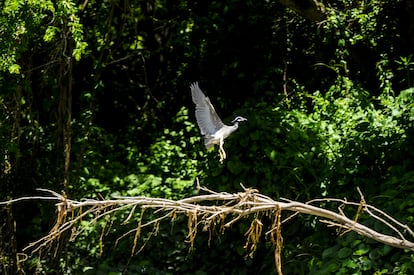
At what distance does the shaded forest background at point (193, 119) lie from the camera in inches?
243

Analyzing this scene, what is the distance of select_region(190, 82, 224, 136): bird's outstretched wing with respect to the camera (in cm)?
601

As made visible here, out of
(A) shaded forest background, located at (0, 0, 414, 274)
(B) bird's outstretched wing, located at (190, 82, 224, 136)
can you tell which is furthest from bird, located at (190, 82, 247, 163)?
(A) shaded forest background, located at (0, 0, 414, 274)

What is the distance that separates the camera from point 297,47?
8.57 meters

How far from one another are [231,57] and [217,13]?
45 cm

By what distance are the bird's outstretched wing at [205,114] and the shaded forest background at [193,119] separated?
626 mm

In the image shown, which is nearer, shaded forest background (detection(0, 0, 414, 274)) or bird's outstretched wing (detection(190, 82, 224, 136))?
bird's outstretched wing (detection(190, 82, 224, 136))

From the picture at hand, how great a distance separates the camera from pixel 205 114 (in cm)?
607

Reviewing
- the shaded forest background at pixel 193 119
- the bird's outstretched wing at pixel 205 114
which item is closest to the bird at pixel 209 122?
the bird's outstretched wing at pixel 205 114

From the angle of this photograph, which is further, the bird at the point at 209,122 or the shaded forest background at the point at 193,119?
the shaded forest background at the point at 193,119

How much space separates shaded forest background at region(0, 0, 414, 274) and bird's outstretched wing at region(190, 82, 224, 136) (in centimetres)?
63

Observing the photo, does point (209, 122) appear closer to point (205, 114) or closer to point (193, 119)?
point (205, 114)

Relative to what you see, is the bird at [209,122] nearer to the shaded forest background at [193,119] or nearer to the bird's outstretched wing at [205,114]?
the bird's outstretched wing at [205,114]

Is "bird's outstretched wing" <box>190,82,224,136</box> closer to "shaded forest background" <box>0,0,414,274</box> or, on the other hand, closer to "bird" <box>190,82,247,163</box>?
"bird" <box>190,82,247,163</box>

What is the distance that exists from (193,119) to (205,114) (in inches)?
100
